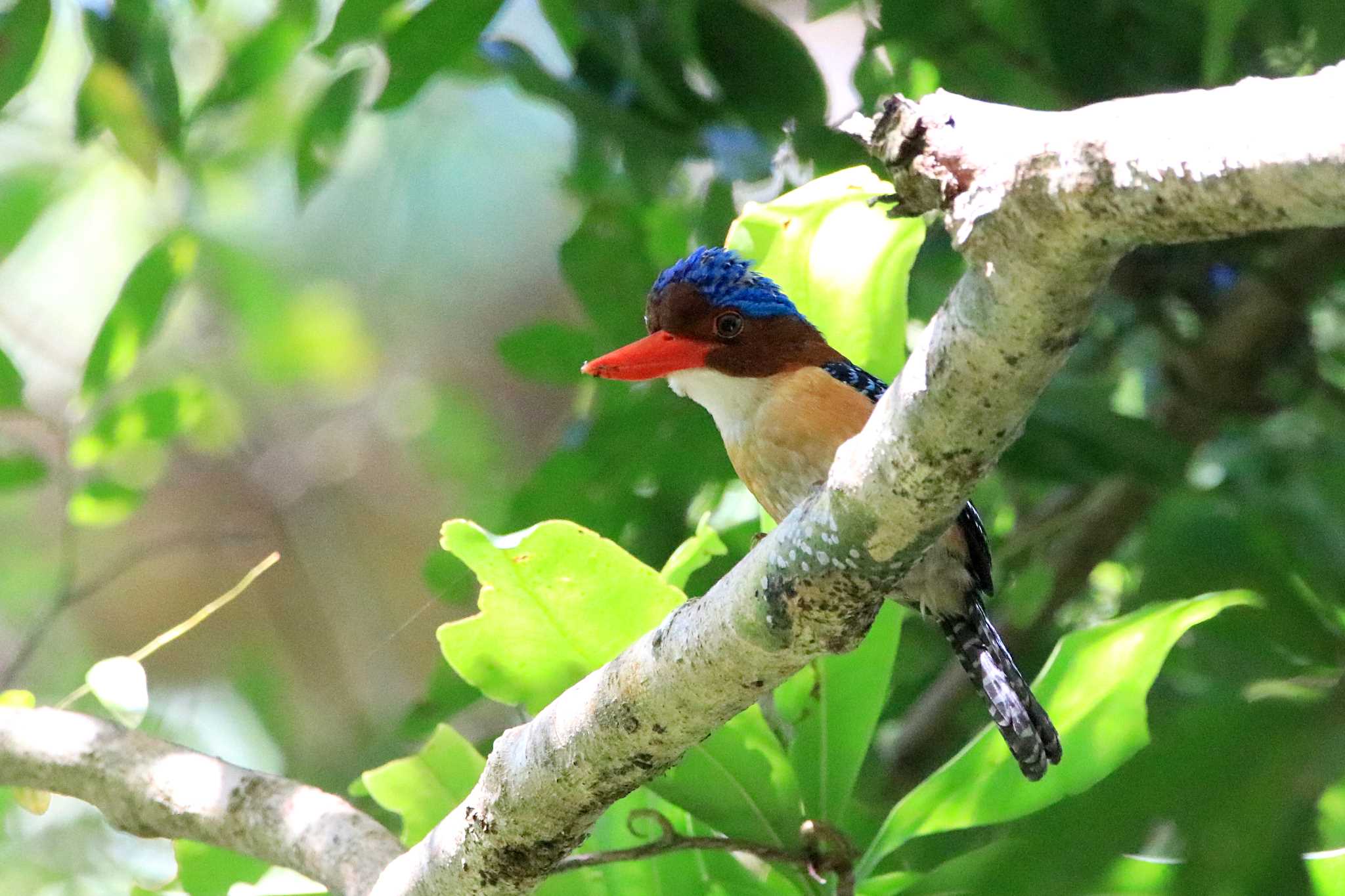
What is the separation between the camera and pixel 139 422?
2260mm

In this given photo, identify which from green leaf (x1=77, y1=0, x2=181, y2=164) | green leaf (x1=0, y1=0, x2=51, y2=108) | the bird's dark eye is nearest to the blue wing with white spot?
the bird's dark eye

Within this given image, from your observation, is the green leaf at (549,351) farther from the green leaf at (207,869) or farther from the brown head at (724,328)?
the green leaf at (207,869)

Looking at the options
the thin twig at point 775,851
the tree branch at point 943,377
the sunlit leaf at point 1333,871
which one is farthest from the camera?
the thin twig at point 775,851

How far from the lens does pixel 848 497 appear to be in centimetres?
90

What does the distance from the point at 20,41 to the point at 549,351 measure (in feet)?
3.04

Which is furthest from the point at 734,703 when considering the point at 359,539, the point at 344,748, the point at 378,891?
the point at 359,539

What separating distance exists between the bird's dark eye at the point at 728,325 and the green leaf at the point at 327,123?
0.84 metres

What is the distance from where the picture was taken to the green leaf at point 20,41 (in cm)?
183

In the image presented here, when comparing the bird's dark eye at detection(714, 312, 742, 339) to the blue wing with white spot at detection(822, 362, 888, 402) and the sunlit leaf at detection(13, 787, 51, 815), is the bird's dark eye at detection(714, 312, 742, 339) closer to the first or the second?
the blue wing with white spot at detection(822, 362, 888, 402)

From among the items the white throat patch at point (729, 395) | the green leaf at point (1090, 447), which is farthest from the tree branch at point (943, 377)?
the green leaf at point (1090, 447)

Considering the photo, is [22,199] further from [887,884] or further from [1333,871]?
[1333,871]

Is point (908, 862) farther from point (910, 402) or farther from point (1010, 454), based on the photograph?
point (910, 402)

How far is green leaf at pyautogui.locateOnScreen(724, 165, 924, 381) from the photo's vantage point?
153 cm

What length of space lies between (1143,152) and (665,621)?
595mm
